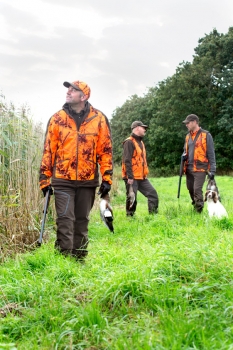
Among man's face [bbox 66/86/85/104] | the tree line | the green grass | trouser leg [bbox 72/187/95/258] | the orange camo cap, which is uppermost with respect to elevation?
the tree line

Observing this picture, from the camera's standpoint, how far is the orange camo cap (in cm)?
529

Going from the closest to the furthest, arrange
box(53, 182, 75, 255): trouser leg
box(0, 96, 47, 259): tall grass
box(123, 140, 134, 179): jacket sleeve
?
box(53, 182, 75, 255): trouser leg, box(0, 96, 47, 259): tall grass, box(123, 140, 134, 179): jacket sleeve

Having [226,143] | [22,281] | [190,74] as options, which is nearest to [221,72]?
[190,74]

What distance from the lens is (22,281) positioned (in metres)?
4.11

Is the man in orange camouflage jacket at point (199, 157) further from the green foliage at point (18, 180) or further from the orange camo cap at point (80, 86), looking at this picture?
the orange camo cap at point (80, 86)

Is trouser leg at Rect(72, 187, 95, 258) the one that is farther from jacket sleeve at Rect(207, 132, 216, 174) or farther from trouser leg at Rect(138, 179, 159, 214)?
jacket sleeve at Rect(207, 132, 216, 174)

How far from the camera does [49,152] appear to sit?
524 centimetres

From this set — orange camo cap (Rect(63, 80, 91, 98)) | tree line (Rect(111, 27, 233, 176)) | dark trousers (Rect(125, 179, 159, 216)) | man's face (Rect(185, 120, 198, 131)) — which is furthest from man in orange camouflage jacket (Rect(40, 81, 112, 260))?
tree line (Rect(111, 27, 233, 176))

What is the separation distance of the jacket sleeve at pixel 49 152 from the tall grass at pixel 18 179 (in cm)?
56

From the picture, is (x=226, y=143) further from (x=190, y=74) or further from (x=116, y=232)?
(x=116, y=232)

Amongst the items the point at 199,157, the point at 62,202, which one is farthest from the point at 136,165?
the point at 62,202

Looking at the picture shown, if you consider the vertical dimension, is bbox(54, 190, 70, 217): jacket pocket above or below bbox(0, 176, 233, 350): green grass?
above

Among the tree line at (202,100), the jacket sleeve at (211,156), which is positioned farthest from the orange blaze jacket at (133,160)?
the tree line at (202,100)

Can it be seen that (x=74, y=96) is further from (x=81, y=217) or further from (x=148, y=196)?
(x=148, y=196)
